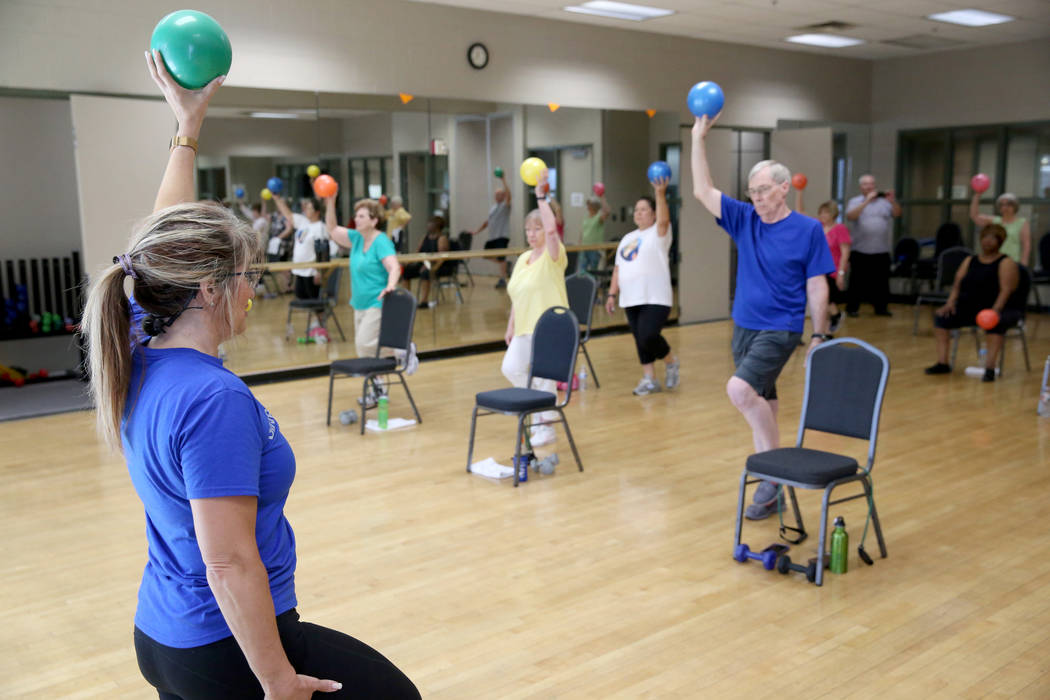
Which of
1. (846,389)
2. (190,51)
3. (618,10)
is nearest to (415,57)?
(618,10)

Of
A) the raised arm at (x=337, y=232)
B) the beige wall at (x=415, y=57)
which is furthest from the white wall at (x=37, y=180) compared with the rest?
the raised arm at (x=337, y=232)

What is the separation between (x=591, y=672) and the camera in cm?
298

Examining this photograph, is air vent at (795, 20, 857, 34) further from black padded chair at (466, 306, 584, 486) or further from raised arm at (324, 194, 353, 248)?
black padded chair at (466, 306, 584, 486)

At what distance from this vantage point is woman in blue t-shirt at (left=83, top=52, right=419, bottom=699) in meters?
1.38

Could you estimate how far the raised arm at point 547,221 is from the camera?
217 inches

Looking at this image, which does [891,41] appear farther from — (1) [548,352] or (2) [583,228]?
(1) [548,352]

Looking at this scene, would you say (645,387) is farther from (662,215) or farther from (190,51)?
(190,51)

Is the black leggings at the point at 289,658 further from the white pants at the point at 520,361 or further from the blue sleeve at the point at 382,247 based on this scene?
the blue sleeve at the point at 382,247

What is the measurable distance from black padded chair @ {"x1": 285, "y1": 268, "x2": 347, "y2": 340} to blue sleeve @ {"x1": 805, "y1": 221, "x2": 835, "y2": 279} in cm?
547

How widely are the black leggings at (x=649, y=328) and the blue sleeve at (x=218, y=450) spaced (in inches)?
222

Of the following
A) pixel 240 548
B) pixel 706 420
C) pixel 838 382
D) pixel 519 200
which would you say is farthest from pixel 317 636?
pixel 519 200

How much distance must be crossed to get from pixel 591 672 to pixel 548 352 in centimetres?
255

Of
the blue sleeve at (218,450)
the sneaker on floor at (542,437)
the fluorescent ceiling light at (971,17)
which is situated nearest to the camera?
the blue sleeve at (218,450)

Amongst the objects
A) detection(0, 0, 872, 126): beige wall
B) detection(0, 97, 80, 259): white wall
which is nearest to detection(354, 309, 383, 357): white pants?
detection(0, 0, 872, 126): beige wall
